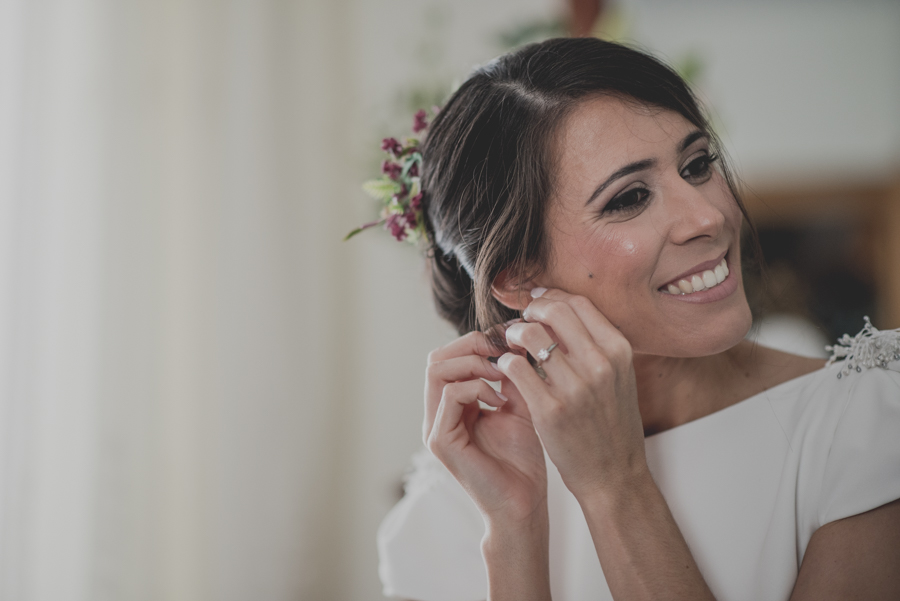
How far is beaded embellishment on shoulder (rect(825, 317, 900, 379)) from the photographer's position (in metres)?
0.99

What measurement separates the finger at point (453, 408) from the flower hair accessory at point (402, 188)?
386mm

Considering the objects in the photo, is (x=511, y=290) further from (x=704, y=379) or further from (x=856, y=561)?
(x=856, y=561)

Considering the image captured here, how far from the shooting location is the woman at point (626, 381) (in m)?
0.89

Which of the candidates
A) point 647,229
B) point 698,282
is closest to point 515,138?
point 647,229

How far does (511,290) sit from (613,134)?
1.04 ft

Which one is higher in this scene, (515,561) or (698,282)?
(698,282)

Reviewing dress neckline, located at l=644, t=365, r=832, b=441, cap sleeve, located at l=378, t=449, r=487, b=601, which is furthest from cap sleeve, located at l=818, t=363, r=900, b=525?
cap sleeve, located at l=378, t=449, r=487, b=601

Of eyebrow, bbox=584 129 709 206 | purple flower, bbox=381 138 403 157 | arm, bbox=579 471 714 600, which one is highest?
purple flower, bbox=381 138 403 157

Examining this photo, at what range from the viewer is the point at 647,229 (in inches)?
38.4

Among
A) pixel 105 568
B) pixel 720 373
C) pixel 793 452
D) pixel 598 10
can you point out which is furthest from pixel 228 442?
pixel 598 10

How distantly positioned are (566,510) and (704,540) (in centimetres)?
26

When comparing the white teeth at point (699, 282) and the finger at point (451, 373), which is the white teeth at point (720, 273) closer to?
the white teeth at point (699, 282)

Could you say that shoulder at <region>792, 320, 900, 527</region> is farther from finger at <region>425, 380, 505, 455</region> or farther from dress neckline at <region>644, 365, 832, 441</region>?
finger at <region>425, 380, 505, 455</region>

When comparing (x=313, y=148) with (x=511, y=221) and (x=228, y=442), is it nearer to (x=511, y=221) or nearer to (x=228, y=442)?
(x=228, y=442)
